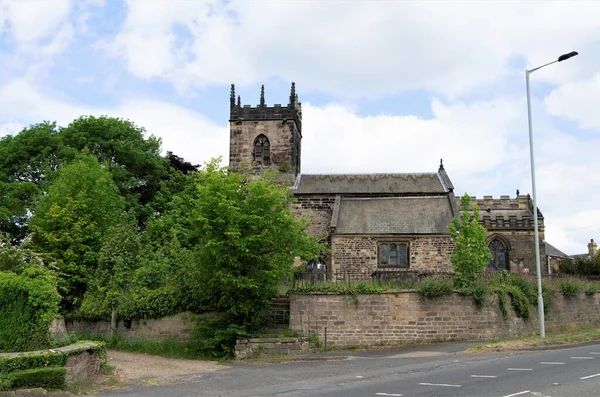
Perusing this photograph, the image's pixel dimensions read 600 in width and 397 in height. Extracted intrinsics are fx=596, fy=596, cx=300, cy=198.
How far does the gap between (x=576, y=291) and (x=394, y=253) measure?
33.3 feet

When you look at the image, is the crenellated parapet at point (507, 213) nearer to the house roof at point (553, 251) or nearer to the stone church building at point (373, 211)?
the stone church building at point (373, 211)

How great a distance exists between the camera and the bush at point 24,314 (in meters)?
14.9

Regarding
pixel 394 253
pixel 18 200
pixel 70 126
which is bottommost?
Answer: pixel 394 253

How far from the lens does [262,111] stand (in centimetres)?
4541

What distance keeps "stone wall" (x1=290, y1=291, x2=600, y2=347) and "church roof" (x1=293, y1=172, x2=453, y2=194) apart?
15.9m

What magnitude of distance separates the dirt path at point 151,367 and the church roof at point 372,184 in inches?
780

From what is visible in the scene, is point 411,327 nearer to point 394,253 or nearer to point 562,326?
point 562,326

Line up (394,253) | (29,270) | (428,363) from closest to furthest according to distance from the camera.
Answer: (29,270)
(428,363)
(394,253)

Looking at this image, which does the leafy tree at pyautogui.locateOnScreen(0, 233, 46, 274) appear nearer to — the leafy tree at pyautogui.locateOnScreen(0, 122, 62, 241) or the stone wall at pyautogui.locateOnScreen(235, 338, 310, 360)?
the stone wall at pyautogui.locateOnScreen(235, 338, 310, 360)

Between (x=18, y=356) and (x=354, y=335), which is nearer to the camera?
(x=18, y=356)

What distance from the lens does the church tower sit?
44375 mm

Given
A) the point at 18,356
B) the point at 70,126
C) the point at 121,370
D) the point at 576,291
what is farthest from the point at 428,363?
the point at 70,126

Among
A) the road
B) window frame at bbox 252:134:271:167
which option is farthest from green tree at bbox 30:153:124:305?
window frame at bbox 252:134:271:167

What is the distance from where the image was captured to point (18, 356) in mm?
13523
